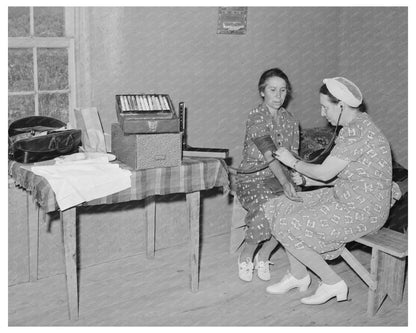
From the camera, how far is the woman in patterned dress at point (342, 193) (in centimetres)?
374

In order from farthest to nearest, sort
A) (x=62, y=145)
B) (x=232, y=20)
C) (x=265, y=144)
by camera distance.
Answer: (x=232, y=20)
(x=265, y=144)
(x=62, y=145)

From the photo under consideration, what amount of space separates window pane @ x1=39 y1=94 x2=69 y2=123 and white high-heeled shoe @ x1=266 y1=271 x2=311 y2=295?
6.06 feet

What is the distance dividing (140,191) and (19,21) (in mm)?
1384

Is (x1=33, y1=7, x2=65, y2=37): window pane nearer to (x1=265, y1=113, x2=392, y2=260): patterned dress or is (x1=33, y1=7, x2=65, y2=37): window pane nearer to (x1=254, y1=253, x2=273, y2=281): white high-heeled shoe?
(x1=265, y1=113, x2=392, y2=260): patterned dress

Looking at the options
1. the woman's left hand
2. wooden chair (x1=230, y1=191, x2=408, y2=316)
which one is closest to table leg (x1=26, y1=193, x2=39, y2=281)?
the woman's left hand

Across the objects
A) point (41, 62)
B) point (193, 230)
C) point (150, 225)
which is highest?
point (41, 62)

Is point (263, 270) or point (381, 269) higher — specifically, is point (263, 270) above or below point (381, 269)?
below

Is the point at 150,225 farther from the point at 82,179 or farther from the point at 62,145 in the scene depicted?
the point at 82,179

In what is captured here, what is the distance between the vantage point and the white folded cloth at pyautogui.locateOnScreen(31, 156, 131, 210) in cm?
343

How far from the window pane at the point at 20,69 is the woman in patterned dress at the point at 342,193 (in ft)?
5.72

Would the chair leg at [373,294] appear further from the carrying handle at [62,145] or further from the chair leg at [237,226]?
the carrying handle at [62,145]

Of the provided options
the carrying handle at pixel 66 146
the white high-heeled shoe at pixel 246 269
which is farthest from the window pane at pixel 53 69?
the white high-heeled shoe at pixel 246 269

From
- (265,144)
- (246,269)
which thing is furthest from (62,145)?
(246,269)

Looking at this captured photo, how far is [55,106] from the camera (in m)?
4.29
